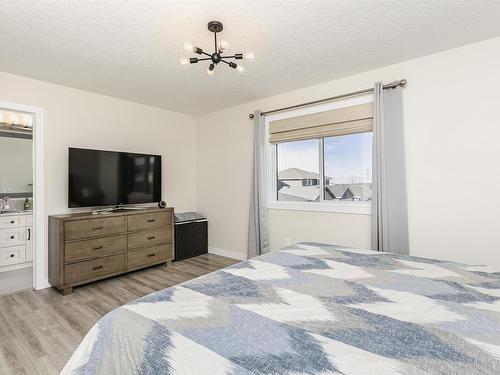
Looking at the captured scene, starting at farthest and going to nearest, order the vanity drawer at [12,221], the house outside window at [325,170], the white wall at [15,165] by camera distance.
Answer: the white wall at [15,165], the vanity drawer at [12,221], the house outside window at [325,170]

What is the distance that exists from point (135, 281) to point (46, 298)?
0.89 meters

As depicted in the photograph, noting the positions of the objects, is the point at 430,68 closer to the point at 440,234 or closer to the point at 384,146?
the point at 384,146

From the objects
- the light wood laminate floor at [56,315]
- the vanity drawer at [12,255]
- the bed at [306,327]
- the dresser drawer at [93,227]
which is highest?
the dresser drawer at [93,227]

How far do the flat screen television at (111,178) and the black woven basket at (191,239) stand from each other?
0.63 m

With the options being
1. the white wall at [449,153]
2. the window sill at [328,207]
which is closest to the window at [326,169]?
the window sill at [328,207]

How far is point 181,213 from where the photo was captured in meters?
4.50

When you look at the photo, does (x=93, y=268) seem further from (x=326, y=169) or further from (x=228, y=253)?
(x=326, y=169)

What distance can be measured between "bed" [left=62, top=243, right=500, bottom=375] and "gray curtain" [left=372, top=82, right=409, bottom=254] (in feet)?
4.01

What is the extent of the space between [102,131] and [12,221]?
197 centimetres

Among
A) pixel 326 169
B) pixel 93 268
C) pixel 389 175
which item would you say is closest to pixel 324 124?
pixel 326 169

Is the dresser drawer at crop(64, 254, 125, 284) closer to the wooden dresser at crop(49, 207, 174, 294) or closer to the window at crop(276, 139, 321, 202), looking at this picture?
the wooden dresser at crop(49, 207, 174, 294)

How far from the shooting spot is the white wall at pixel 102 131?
3.19 m

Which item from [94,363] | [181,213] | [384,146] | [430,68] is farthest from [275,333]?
[181,213]

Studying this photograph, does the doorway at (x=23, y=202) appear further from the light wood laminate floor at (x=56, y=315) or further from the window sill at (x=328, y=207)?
the window sill at (x=328, y=207)
